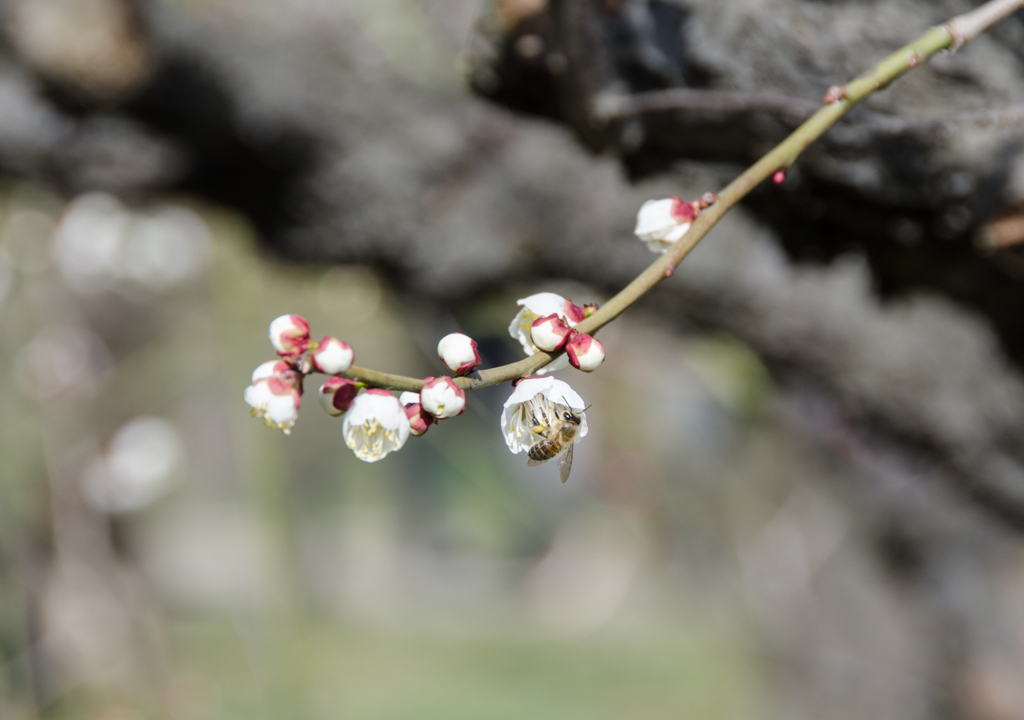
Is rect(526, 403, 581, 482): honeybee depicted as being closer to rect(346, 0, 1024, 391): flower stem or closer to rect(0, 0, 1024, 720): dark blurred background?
rect(346, 0, 1024, 391): flower stem

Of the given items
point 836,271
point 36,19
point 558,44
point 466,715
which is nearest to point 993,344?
point 836,271

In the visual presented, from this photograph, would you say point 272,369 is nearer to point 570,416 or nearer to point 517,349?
point 570,416

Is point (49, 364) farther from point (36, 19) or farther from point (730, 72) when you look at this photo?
point (730, 72)

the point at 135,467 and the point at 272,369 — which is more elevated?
the point at 135,467

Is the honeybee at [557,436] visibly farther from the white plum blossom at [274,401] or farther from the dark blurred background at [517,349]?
the dark blurred background at [517,349]

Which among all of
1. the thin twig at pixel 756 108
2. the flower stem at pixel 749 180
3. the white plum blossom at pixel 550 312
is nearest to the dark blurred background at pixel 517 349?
the thin twig at pixel 756 108

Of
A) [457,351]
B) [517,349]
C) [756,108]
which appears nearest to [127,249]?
[517,349]
